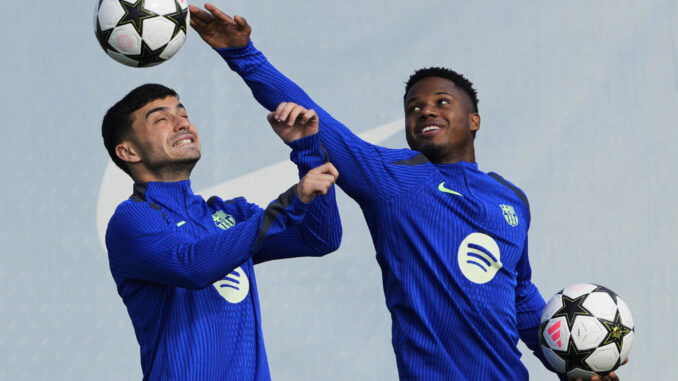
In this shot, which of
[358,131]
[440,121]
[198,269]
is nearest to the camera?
[198,269]

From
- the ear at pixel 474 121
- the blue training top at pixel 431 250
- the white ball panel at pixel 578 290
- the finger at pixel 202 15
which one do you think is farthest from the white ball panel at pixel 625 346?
the finger at pixel 202 15

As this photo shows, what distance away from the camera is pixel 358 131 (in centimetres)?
623

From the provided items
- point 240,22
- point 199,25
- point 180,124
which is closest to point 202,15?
point 199,25

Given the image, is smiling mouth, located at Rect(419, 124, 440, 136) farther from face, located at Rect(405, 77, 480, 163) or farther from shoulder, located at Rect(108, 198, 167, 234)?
shoulder, located at Rect(108, 198, 167, 234)

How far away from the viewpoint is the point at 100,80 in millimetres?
6055

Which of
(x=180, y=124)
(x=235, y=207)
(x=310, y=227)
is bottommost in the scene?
(x=310, y=227)

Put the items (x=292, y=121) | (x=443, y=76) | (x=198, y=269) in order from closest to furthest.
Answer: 1. (x=198, y=269)
2. (x=292, y=121)
3. (x=443, y=76)

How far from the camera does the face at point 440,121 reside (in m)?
4.96

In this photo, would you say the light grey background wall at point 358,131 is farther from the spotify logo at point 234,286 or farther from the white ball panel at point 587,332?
the spotify logo at point 234,286

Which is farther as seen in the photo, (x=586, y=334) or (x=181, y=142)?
(x=586, y=334)

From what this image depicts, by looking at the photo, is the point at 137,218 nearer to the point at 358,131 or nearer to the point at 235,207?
the point at 235,207

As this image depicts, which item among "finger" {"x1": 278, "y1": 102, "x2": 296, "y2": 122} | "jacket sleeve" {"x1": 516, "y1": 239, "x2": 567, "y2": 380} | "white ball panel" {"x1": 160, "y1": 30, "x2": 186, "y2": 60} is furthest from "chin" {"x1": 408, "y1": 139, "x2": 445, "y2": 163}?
"white ball panel" {"x1": 160, "y1": 30, "x2": 186, "y2": 60}

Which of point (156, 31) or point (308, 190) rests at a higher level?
point (156, 31)

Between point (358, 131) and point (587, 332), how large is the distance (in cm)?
209
